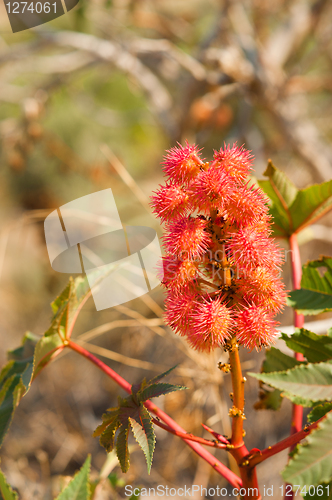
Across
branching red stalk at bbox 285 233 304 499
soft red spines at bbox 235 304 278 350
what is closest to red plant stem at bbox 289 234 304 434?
branching red stalk at bbox 285 233 304 499

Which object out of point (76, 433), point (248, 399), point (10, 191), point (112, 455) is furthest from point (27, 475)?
point (10, 191)

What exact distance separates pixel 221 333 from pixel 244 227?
12 cm

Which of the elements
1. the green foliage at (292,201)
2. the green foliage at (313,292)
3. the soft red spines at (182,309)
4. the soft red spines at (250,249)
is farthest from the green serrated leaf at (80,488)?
the green foliage at (292,201)

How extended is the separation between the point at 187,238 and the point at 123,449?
0.90 feet

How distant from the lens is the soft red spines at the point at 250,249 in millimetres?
388

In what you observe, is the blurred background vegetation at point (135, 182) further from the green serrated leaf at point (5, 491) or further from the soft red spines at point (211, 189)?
the soft red spines at point (211, 189)

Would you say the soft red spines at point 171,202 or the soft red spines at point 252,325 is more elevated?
the soft red spines at point 171,202

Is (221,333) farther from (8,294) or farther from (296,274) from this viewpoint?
(8,294)

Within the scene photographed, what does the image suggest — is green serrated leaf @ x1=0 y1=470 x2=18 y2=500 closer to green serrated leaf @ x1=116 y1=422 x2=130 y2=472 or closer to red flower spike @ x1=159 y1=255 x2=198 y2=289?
green serrated leaf @ x1=116 y1=422 x2=130 y2=472

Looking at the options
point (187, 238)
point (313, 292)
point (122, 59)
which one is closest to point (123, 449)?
point (187, 238)

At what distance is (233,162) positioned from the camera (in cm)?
40

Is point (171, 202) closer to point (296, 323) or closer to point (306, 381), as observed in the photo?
point (306, 381)

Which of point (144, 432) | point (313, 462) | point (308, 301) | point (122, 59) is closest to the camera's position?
point (313, 462)

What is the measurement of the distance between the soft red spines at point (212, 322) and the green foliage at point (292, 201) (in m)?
0.37
